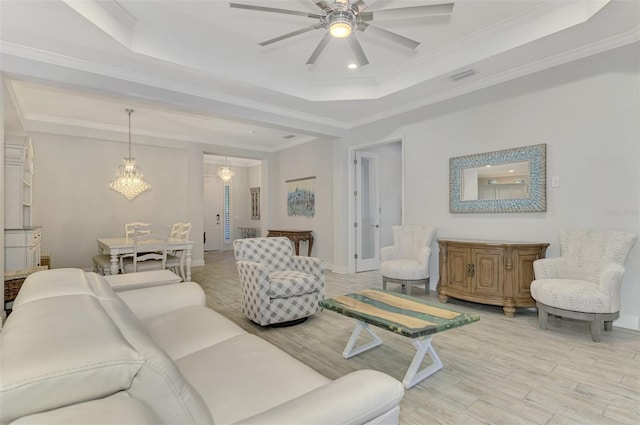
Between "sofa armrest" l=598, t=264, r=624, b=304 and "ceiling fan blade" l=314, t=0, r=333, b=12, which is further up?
"ceiling fan blade" l=314, t=0, r=333, b=12

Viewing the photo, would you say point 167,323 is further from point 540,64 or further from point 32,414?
point 540,64

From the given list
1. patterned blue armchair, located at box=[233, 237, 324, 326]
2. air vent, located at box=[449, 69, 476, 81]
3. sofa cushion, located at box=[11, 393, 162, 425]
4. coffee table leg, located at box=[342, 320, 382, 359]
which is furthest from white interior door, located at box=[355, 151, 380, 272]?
sofa cushion, located at box=[11, 393, 162, 425]

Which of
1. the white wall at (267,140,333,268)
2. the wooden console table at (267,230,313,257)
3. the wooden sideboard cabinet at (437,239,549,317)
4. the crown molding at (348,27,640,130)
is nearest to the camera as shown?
the crown molding at (348,27,640,130)

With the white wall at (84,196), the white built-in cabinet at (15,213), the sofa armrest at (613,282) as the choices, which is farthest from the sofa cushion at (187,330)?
the white wall at (84,196)

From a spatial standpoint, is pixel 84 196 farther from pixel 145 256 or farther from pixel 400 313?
pixel 400 313

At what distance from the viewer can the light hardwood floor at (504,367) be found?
1.85 m

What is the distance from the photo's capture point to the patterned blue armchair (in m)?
A: 3.10

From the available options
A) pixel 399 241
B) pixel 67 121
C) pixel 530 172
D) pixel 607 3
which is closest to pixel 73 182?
pixel 67 121

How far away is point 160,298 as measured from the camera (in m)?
2.20

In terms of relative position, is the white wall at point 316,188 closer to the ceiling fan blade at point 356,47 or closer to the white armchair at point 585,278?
the ceiling fan blade at point 356,47

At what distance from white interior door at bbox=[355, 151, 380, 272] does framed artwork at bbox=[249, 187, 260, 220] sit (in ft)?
15.9

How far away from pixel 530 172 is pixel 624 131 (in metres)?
0.84

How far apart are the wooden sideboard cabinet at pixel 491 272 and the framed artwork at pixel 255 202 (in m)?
7.15

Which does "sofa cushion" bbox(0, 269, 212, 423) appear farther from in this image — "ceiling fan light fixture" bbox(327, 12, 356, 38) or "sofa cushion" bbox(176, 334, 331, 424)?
"ceiling fan light fixture" bbox(327, 12, 356, 38)
